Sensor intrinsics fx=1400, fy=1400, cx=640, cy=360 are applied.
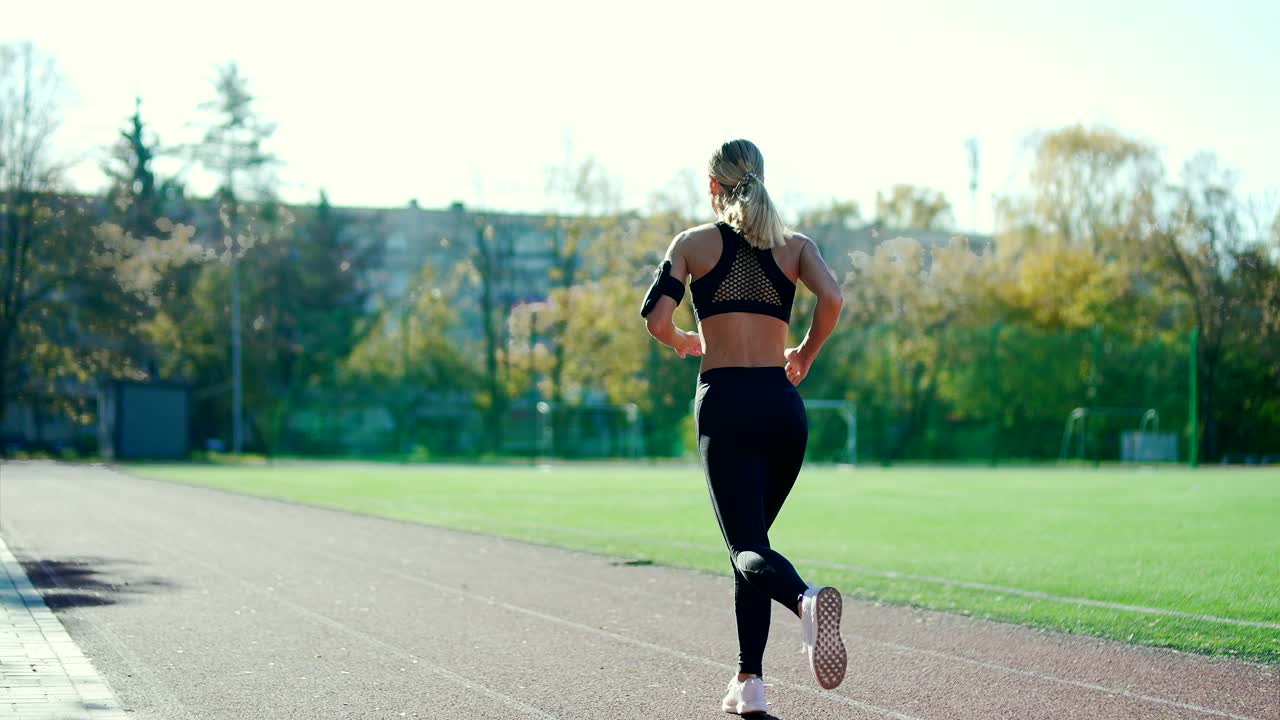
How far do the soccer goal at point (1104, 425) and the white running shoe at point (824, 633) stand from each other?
41.6m

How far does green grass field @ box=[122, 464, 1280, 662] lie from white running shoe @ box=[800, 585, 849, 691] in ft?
10.5

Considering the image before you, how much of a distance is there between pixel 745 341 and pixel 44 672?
3.34m

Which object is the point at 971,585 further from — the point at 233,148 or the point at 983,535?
the point at 233,148

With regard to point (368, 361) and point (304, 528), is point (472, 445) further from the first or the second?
point (304, 528)

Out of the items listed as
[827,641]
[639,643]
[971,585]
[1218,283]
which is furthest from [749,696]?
[1218,283]

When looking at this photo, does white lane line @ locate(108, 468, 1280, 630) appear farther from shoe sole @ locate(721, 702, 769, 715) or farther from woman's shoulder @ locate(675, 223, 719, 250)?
woman's shoulder @ locate(675, 223, 719, 250)

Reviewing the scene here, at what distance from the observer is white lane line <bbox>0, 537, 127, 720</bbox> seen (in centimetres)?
520

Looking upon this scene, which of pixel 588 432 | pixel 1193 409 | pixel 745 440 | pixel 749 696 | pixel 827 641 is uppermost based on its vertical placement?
pixel 745 440

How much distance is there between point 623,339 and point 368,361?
473 inches

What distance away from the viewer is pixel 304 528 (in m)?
14.8

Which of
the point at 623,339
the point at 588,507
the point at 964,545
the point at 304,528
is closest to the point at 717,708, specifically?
the point at 964,545

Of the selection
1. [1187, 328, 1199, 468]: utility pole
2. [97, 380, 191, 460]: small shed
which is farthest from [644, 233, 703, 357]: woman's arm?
[97, 380, 191, 460]: small shed

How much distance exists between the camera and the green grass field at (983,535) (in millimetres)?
8570

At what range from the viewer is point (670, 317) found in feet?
16.7
